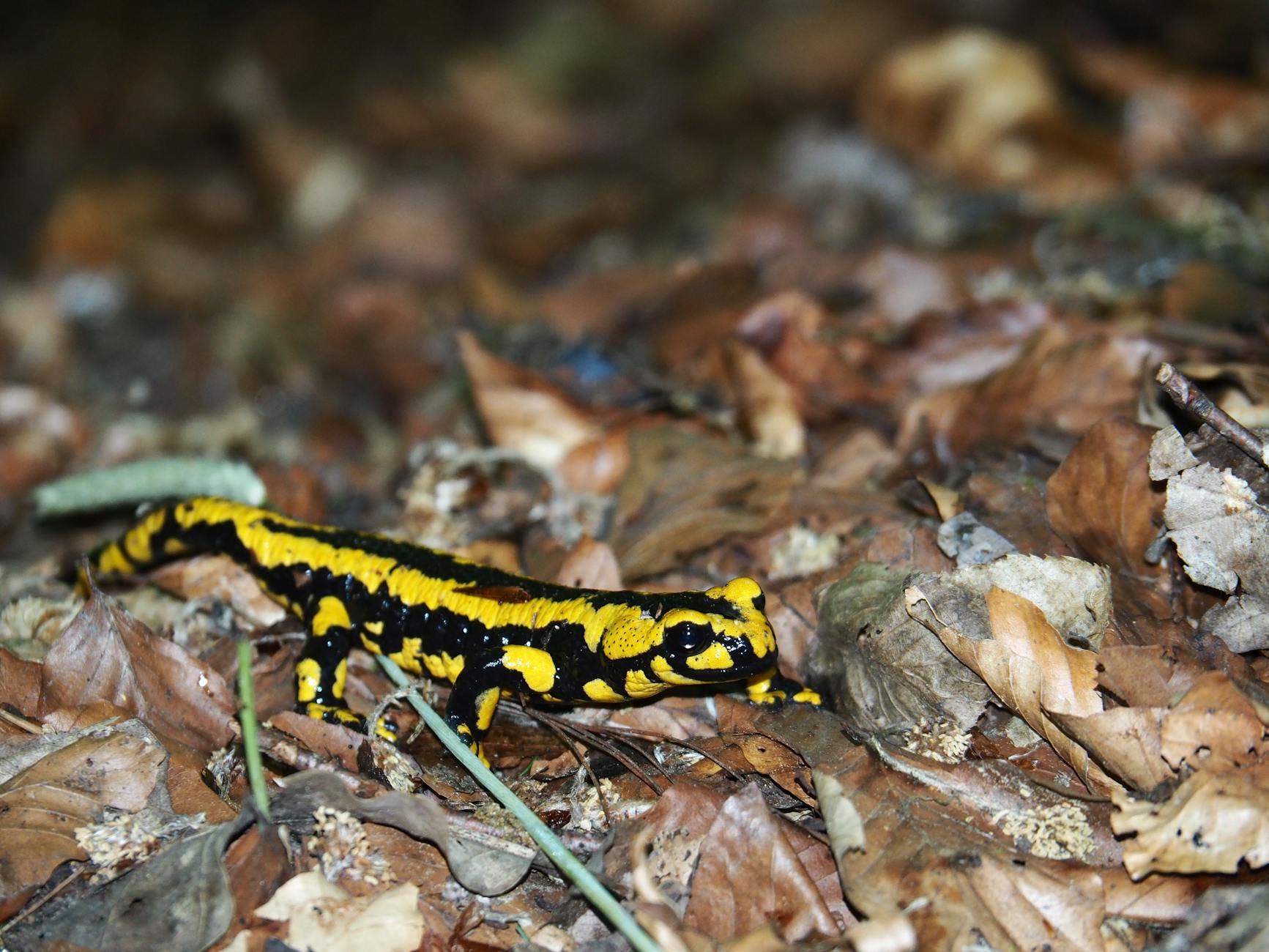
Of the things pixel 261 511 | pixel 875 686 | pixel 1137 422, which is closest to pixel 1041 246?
pixel 1137 422

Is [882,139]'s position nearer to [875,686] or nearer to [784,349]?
[784,349]

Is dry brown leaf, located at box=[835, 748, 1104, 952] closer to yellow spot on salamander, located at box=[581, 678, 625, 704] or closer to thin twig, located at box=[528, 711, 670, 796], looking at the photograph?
thin twig, located at box=[528, 711, 670, 796]

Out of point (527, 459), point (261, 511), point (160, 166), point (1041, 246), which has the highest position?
point (160, 166)

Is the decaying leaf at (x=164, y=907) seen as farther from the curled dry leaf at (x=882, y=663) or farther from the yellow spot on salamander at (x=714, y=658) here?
the curled dry leaf at (x=882, y=663)

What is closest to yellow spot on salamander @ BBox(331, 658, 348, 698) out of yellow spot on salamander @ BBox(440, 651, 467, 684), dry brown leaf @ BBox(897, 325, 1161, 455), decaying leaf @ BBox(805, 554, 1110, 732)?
yellow spot on salamander @ BBox(440, 651, 467, 684)

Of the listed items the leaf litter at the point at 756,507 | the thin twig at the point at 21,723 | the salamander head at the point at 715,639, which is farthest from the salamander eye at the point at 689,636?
the thin twig at the point at 21,723
